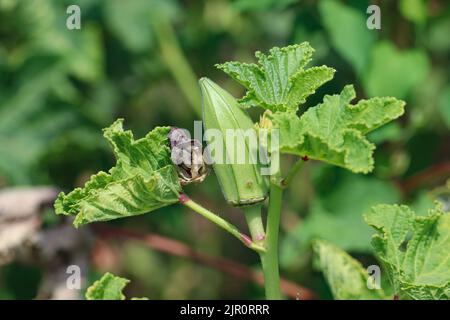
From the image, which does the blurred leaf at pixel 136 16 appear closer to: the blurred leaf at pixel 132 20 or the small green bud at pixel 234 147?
the blurred leaf at pixel 132 20

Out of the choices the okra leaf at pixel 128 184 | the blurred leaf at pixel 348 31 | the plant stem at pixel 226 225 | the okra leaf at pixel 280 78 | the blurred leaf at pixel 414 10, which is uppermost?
the blurred leaf at pixel 414 10

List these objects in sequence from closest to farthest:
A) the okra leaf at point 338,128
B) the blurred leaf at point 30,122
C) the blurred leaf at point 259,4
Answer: the okra leaf at point 338,128
the blurred leaf at point 259,4
the blurred leaf at point 30,122

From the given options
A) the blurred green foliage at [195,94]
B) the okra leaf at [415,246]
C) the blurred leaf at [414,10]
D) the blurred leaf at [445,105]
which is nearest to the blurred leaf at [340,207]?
the blurred green foliage at [195,94]

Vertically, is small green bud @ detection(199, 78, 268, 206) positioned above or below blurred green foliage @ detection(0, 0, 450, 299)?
below

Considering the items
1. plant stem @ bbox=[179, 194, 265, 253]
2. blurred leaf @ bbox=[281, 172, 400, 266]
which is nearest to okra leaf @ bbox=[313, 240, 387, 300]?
plant stem @ bbox=[179, 194, 265, 253]

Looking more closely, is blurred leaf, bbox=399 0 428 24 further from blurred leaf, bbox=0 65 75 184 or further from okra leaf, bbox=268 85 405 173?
blurred leaf, bbox=0 65 75 184

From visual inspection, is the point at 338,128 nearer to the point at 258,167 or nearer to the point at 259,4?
the point at 258,167
